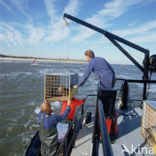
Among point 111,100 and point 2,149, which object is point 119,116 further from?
point 2,149

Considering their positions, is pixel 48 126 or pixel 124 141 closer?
pixel 48 126

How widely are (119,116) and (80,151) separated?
7.60ft

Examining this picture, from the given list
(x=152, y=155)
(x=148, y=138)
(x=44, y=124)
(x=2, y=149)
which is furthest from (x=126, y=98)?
(x=2, y=149)

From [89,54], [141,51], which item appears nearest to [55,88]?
[89,54]

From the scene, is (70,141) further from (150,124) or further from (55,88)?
(150,124)

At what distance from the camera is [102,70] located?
371 centimetres

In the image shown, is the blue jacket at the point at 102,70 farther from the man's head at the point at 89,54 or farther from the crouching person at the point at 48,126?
the crouching person at the point at 48,126

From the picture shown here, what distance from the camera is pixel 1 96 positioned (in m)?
14.7

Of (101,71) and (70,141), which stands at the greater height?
(101,71)

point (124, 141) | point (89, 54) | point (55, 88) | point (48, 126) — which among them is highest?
point (89, 54)

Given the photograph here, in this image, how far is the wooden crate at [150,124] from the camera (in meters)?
3.10

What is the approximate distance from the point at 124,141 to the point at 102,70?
1784 millimetres

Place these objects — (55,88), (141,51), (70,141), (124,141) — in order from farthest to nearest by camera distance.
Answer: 1. (141,51)
2. (55,88)
3. (70,141)
4. (124,141)

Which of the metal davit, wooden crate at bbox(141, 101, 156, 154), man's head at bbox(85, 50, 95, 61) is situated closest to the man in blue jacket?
man's head at bbox(85, 50, 95, 61)
